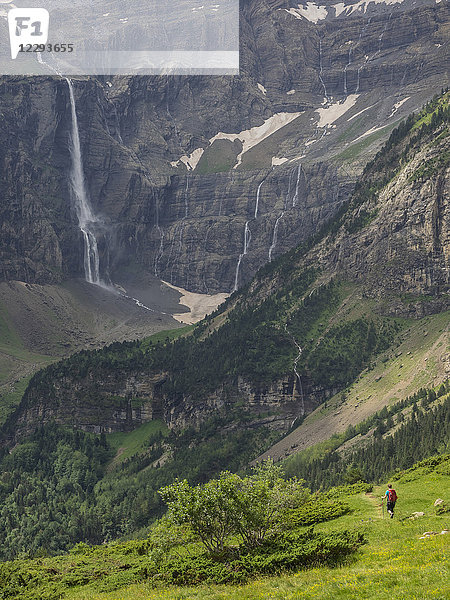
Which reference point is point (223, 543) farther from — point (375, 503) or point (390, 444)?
point (390, 444)

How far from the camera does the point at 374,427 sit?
588ft

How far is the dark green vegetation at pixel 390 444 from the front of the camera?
134 metres

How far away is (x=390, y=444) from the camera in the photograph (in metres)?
148

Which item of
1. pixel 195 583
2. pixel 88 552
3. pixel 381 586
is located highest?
pixel 381 586

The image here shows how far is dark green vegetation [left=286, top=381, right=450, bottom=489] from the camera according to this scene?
134 m

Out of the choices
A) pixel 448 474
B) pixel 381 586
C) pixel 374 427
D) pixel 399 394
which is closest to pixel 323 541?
pixel 381 586

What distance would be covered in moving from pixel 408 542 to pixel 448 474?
31.6 meters

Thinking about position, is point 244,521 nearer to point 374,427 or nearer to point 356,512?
point 356,512

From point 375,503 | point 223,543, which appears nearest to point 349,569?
point 223,543

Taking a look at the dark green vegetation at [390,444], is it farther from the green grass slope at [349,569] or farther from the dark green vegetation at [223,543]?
the dark green vegetation at [223,543]

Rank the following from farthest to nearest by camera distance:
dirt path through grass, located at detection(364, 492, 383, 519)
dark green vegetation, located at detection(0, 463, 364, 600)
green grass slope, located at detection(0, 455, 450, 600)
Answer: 1. dirt path through grass, located at detection(364, 492, 383, 519)
2. dark green vegetation, located at detection(0, 463, 364, 600)
3. green grass slope, located at detection(0, 455, 450, 600)

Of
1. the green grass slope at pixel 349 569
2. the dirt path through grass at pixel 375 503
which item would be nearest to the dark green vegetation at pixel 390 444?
the dirt path through grass at pixel 375 503

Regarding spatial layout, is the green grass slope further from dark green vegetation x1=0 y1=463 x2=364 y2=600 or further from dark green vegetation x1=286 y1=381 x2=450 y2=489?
dark green vegetation x1=286 y1=381 x2=450 y2=489

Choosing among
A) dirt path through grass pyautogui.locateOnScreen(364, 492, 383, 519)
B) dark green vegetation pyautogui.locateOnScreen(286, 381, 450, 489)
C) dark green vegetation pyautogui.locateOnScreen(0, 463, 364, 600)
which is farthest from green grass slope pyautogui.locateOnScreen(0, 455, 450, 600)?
dark green vegetation pyautogui.locateOnScreen(286, 381, 450, 489)
